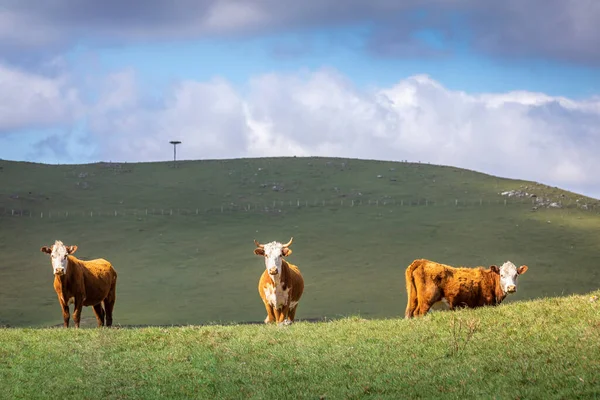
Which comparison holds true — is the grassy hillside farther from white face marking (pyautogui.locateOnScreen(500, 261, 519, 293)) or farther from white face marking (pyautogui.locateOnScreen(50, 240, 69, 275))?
white face marking (pyautogui.locateOnScreen(500, 261, 519, 293))

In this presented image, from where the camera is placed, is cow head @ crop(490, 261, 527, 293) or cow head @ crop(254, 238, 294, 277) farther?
cow head @ crop(490, 261, 527, 293)

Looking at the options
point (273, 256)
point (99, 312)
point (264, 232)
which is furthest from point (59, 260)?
point (264, 232)

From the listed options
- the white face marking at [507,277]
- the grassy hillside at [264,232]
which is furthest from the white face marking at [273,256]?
the grassy hillside at [264,232]

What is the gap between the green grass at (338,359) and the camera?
15469 millimetres

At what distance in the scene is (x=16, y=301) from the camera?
63.0 m

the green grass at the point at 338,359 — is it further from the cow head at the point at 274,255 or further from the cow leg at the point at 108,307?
the cow leg at the point at 108,307

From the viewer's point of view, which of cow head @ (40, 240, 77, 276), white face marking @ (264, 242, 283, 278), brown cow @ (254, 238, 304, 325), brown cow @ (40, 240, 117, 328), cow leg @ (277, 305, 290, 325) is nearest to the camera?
white face marking @ (264, 242, 283, 278)

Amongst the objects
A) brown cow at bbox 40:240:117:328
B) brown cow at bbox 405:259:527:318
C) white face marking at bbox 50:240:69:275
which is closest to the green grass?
brown cow at bbox 405:259:527:318

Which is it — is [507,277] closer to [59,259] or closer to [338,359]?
[338,359]

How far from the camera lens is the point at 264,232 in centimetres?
8106

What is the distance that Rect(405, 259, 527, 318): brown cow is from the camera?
24.2 meters

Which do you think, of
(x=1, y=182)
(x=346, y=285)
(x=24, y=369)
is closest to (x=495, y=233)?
(x=346, y=285)

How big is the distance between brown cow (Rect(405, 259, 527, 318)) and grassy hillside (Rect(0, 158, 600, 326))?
1265 inches

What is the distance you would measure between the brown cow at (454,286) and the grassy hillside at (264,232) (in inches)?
1265
